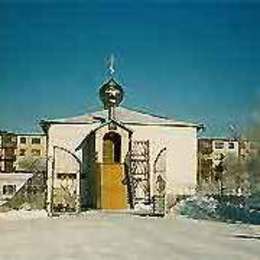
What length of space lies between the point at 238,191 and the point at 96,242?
196 inches

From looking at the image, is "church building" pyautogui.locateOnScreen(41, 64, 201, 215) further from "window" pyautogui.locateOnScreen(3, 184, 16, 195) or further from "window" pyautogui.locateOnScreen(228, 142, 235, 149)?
"window" pyautogui.locateOnScreen(3, 184, 16, 195)

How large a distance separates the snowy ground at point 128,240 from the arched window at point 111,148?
110 inches

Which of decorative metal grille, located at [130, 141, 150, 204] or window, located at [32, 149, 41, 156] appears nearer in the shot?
decorative metal grille, located at [130, 141, 150, 204]

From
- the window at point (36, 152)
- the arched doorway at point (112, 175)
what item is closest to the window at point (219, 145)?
the arched doorway at point (112, 175)

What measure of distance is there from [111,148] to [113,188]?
0.62 m

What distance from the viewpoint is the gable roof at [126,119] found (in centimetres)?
958

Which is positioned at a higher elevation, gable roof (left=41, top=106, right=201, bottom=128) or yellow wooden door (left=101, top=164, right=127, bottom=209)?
gable roof (left=41, top=106, right=201, bottom=128)

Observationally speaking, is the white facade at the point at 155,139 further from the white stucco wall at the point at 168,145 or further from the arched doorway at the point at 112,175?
the arched doorway at the point at 112,175

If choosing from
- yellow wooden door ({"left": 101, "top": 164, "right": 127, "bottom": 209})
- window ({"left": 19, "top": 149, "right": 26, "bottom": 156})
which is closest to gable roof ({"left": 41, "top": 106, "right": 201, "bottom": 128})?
yellow wooden door ({"left": 101, "top": 164, "right": 127, "bottom": 209})

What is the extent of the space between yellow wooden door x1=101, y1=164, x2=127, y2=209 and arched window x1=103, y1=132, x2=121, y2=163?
0.18 metres

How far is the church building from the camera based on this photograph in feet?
29.1

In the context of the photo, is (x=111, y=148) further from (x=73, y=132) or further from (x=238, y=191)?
(x=238, y=191)

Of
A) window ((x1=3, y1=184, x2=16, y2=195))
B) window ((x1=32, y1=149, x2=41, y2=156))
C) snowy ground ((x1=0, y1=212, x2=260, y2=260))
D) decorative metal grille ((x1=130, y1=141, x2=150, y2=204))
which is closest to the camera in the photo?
snowy ground ((x1=0, y1=212, x2=260, y2=260))

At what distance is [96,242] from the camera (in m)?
4.31
